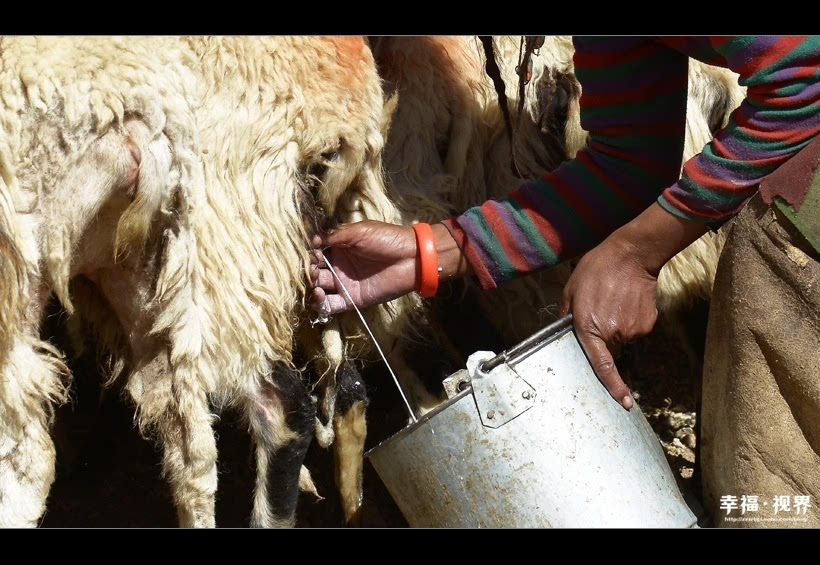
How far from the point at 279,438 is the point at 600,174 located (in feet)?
3.38

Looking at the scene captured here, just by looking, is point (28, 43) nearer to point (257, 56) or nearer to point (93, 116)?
point (93, 116)

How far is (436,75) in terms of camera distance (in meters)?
2.49

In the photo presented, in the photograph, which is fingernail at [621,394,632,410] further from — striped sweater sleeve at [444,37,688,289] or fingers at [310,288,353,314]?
fingers at [310,288,353,314]

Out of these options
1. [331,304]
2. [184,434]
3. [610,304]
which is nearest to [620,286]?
[610,304]

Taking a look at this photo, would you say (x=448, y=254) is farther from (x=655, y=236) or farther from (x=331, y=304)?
(x=655, y=236)

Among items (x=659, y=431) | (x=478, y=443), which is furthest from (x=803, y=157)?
(x=659, y=431)

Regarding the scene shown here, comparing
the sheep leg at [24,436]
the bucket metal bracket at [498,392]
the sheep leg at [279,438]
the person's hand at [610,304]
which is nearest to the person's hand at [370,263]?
the sheep leg at [279,438]

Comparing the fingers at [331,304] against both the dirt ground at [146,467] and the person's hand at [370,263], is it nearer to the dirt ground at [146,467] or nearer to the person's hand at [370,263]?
the person's hand at [370,263]

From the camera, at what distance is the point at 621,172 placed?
6.70 ft

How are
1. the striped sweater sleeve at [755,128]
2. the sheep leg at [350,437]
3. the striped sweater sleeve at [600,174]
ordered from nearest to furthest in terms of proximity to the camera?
the striped sweater sleeve at [755,128], the striped sweater sleeve at [600,174], the sheep leg at [350,437]

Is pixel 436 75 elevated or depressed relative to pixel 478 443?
elevated

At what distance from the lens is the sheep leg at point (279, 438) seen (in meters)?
2.14

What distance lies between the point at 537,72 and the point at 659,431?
1600 mm

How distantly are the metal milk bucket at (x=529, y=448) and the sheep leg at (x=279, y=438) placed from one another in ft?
1.66
